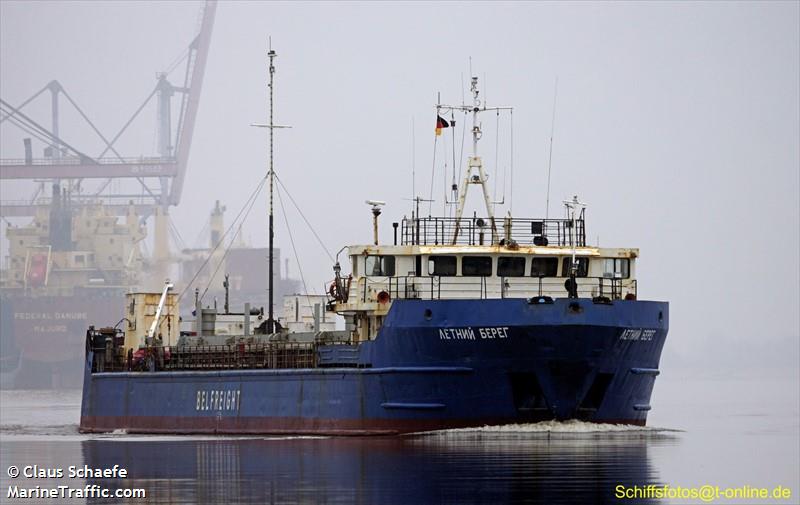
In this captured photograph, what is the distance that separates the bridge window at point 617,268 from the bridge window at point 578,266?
0.58 meters

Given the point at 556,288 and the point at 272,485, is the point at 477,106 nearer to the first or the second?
the point at 556,288

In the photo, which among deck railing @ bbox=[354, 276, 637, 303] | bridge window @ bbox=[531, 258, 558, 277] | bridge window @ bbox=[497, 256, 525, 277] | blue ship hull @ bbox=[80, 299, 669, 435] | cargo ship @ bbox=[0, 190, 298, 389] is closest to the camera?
blue ship hull @ bbox=[80, 299, 669, 435]

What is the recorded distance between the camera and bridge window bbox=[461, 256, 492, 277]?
148 ft

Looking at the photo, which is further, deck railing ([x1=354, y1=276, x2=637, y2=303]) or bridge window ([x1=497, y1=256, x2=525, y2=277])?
bridge window ([x1=497, y1=256, x2=525, y2=277])

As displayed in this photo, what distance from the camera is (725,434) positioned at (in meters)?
48.0

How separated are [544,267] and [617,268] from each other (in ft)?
6.95

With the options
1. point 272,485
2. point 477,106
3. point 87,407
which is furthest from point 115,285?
point 272,485

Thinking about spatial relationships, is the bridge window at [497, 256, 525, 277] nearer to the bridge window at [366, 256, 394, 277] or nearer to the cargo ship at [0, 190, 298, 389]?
the bridge window at [366, 256, 394, 277]
